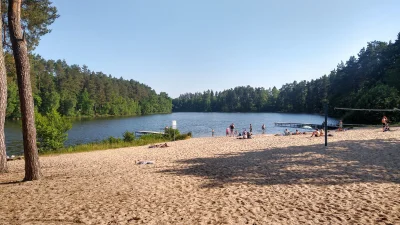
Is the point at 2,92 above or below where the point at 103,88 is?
below

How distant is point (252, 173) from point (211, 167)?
1.90 m

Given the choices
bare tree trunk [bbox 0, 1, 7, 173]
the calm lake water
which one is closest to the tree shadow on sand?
bare tree trunk [bbox 0, 1, 7, 173]

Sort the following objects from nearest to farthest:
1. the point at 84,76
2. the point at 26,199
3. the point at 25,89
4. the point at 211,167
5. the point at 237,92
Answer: the point at 26,199 < the point at 25,89 < the point at 211,167 < the point at 84,76 < the point at 237,92

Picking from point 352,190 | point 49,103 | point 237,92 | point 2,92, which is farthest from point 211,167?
point 237,92

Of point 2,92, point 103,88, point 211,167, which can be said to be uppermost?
point 103,88

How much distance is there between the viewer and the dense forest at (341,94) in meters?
40.6

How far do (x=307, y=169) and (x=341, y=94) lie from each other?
69698mm

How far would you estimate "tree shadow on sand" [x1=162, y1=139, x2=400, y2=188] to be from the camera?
7547 mm

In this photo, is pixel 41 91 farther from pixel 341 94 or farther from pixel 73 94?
pixel 341 94

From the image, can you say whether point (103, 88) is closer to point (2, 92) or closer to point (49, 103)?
point (49, 103)

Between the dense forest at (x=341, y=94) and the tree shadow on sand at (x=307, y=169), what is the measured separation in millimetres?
30818

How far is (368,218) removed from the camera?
4.54 meters

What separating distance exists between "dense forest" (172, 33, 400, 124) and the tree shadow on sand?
101 ft

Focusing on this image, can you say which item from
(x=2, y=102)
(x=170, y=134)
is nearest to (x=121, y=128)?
(x=170, y=134)
